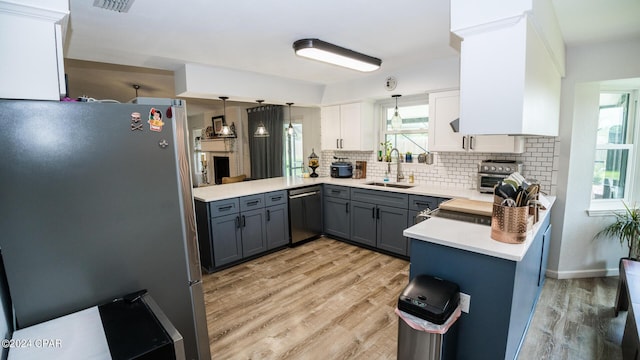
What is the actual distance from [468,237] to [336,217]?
8.48 feet

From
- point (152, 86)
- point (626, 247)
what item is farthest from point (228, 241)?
point (626, 247)

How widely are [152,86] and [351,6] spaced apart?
4319mm

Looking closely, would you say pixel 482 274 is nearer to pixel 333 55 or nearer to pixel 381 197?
pixel 381 197

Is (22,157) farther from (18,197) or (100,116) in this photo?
(100,116)

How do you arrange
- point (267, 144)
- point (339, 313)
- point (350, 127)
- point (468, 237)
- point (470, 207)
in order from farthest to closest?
point (267, 144)
point (350, 127)
point (339, 313)
point (470, 207)
point (468, 237)

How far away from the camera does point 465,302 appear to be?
1841mm

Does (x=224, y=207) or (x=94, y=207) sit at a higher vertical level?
(x=94, y=207)

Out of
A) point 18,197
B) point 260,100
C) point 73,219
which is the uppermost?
point 260,100

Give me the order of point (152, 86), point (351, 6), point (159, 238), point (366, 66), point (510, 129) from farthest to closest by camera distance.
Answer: point (152, 86) → point (366, 66) → point (351, 6) → point (510, 129) → point (159, 238)

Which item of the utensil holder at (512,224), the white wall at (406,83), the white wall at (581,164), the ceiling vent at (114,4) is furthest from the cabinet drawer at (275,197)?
the white wall at (581,164)

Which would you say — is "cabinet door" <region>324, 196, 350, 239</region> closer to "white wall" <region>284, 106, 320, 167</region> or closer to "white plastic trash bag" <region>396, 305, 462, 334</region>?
"white wall" <region>284, 106, 320, 167</region>

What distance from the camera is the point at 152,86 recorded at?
5066mm

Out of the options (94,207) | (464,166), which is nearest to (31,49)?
(94,207)

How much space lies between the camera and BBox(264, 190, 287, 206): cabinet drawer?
12.6ft
